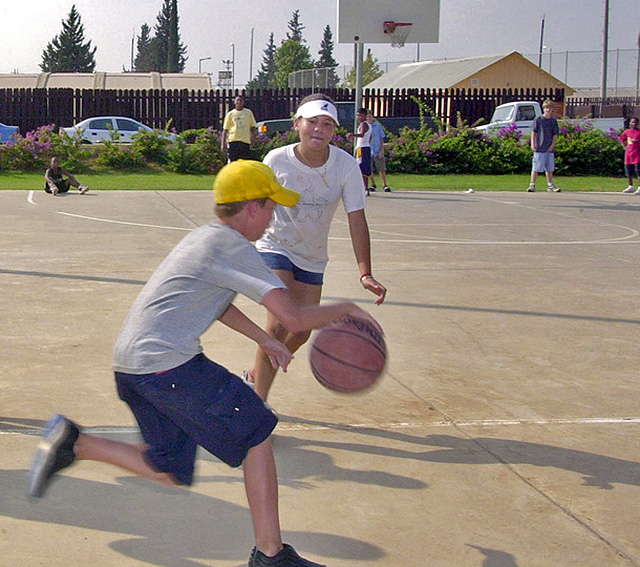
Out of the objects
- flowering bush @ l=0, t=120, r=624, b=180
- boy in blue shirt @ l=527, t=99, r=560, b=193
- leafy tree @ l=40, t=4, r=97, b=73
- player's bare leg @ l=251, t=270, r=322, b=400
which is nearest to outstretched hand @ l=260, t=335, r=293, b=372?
player's bare leg @ l=251, t=270, r=322, b=400

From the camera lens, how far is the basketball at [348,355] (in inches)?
158

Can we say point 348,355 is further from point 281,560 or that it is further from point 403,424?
point 403,424

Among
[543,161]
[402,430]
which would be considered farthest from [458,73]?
[402,430]

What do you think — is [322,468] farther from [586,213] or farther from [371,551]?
[586,213]

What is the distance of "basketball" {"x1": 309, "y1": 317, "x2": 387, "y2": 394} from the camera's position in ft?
13.1

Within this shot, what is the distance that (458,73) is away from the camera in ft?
226

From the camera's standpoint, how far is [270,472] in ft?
11.2

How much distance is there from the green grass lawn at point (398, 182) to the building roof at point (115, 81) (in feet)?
140

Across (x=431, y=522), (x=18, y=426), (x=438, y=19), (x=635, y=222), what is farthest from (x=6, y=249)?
(x=438, y=19)

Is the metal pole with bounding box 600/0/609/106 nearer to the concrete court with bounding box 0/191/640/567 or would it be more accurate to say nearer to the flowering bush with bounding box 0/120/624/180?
the flowering bush with bounding box 0/120/624/180

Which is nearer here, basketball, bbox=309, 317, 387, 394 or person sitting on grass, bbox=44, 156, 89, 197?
basketball, bbox=309, 317, 387, 394

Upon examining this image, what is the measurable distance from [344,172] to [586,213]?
13041mm

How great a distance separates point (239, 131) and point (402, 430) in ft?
54.6

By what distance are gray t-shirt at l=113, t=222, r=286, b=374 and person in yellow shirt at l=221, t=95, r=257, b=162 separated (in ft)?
59.3
